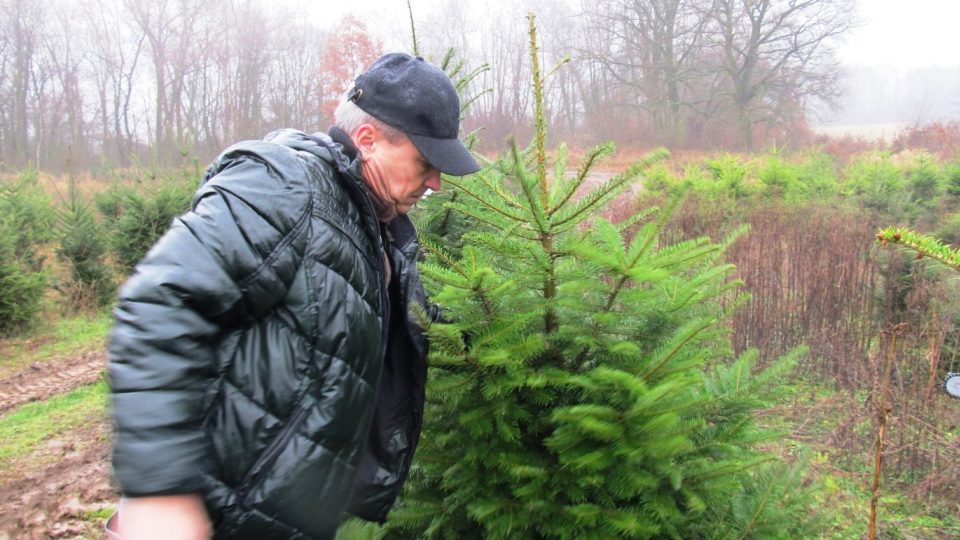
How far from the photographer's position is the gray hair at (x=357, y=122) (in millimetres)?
1592

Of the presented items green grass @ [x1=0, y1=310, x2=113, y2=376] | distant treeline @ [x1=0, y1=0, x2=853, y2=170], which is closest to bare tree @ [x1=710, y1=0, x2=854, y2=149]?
distant treeline @ [x1=0, y1=0, x2=853, y2=170]

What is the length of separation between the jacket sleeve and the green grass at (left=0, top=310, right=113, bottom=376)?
8.41 meters

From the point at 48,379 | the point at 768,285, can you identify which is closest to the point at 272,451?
the point at 768,285

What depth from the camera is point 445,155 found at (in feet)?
5.27

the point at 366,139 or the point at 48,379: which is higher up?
the point at 366,139

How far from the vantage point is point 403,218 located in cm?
178

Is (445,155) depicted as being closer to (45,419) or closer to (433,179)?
(433,179)

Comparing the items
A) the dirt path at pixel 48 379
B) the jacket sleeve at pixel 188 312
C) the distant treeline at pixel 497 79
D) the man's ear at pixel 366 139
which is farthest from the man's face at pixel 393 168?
the distant treeline at pixel 497 79

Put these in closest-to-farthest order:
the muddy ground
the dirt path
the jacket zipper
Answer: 1. the jacket zipper
2. the muddy ground
3. the dirt path

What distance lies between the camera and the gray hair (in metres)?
1.59

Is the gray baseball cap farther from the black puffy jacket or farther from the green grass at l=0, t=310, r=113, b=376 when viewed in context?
the green grass at l=0, t=310, r=113, b=376

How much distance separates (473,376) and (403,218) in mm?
503

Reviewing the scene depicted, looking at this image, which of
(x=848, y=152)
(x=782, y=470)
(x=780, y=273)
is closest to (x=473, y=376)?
(x=782, y=470)

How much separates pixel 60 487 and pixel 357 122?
4534 mm
